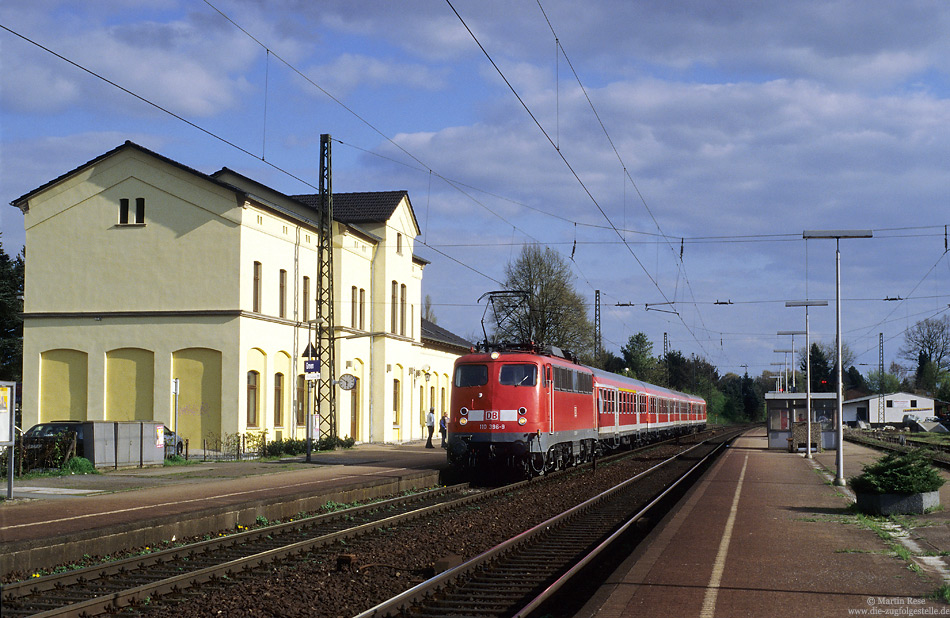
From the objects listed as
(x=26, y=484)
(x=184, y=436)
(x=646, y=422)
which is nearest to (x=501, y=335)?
(x=646, y=422)

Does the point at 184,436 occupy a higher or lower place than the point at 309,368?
lower

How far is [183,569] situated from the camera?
11.1 metres

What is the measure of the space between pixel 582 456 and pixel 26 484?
1578 centimetres

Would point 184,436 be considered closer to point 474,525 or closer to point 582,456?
point 582,456

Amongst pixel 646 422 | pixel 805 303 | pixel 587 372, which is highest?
pixel 805 303

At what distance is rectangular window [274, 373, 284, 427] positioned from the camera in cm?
3516

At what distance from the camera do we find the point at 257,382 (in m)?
33.9

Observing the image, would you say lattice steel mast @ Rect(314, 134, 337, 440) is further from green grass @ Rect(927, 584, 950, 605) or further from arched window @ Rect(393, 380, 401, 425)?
green grass @ Rect(927, 584, 950, 605)

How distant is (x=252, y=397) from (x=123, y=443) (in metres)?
9.56

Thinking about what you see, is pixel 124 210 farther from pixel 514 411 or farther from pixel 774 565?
pixel 774 565

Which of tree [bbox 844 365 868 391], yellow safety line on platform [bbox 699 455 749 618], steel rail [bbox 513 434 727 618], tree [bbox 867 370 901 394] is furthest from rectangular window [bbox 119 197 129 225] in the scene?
tree [bbox 844 365 868 391]

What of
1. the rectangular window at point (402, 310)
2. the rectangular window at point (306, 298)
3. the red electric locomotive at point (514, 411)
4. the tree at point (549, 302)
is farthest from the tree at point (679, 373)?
the red electric locomotive at point (514, 411)

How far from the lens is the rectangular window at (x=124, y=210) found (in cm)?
3394

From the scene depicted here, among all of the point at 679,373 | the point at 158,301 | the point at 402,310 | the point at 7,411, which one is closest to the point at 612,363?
the point at 679,373
